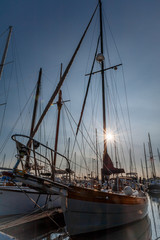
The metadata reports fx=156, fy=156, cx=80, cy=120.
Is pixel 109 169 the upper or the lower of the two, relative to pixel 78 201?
upper

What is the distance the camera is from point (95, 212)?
7.21 m

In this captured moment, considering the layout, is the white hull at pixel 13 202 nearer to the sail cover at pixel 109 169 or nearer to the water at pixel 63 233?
the water at pixel 63 233

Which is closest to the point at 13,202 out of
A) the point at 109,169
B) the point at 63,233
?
the point at 63,233

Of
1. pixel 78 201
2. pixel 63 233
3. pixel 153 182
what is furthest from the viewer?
pixel 153 182

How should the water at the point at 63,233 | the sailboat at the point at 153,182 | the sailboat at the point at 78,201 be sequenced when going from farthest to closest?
the sailboat at the point at 153,182
the water at the point at 63,233
the sailboat at the point at 78,201

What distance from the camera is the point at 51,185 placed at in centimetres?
677

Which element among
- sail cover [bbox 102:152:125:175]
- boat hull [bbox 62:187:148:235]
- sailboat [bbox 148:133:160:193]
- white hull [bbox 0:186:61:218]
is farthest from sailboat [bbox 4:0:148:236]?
sailboat [bbox 148:133:160:193]

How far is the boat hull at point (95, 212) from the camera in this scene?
6.70m

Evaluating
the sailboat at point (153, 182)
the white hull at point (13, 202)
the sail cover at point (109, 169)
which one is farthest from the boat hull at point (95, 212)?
the sailboat at point (153, 182)

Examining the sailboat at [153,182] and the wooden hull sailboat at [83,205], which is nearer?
the wooden hull sailboat at [83,205]

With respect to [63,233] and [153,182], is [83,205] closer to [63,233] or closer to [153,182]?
[63,233]

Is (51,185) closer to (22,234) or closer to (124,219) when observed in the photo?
(22,234)

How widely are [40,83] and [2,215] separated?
14.7m

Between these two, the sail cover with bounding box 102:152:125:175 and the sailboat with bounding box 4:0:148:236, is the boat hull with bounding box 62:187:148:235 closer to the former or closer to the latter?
the sailboat with bounding box 4:0:148:236
